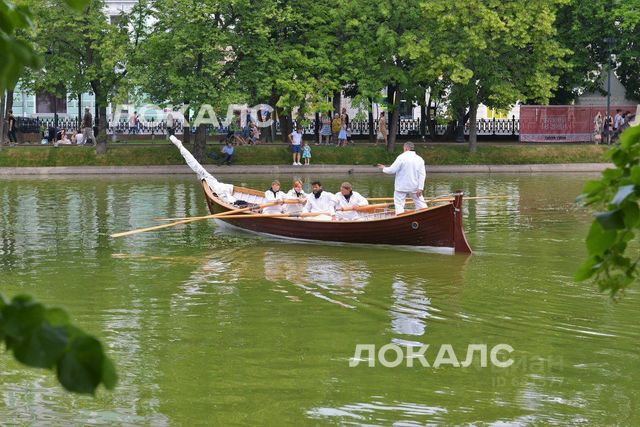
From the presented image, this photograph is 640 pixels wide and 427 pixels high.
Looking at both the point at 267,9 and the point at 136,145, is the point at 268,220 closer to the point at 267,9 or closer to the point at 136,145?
the point at 267,9

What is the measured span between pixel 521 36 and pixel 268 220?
23215 millimetres

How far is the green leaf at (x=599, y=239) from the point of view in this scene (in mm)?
4564

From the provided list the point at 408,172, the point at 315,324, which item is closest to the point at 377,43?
the point at 408,172

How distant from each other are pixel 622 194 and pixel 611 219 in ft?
0.34

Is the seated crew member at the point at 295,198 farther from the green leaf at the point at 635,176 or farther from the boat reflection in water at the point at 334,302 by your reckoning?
the green leaf at the point at 635,176

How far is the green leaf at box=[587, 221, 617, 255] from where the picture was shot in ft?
15.0

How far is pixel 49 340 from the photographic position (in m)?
3.64

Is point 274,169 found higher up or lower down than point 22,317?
lower down

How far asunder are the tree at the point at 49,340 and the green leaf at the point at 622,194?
6.40 feet

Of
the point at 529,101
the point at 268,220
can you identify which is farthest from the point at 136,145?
the point at 268,220

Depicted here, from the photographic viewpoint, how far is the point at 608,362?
13.5 m

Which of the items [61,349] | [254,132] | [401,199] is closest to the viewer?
[61,349]

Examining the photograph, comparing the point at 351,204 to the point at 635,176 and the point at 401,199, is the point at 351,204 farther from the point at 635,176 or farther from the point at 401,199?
the point at 635,176

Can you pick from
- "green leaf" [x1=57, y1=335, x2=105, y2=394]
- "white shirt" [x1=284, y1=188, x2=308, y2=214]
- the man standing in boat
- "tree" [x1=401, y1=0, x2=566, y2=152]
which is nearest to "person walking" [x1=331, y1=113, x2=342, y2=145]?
"tree" [x1=401, y1=0, x2=566, y2=152]
